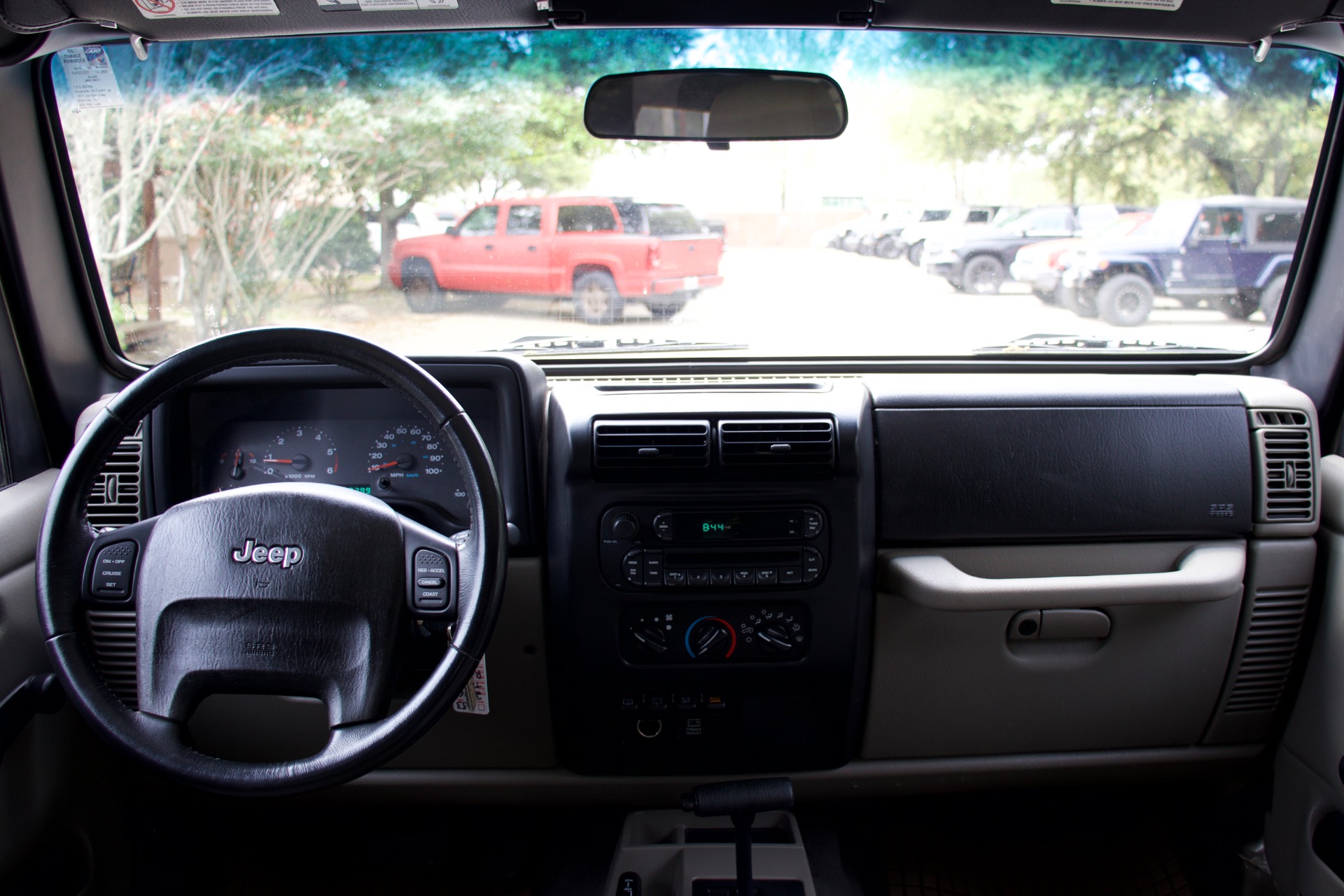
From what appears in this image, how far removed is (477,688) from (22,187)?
187cm

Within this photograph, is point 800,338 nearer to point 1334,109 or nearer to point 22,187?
point 1334,109

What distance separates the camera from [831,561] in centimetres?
198

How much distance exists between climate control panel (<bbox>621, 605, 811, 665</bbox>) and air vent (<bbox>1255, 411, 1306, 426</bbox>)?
50.5 inches

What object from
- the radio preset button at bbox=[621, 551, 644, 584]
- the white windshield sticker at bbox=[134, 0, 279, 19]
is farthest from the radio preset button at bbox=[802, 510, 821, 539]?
→ the white windshield sticker at bbox=[134, 0, 279, 19]

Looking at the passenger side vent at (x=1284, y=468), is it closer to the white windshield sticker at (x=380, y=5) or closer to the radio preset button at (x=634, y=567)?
the radio preset button at (x=634, y=567)

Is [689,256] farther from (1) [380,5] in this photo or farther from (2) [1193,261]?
(2) [1193,261]

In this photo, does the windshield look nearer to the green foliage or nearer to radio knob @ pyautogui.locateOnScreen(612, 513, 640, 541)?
the green foliage

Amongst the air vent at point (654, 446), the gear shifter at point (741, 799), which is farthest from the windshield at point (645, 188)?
the gear shifter at point (741, 799)

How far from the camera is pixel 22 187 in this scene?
2.31 m

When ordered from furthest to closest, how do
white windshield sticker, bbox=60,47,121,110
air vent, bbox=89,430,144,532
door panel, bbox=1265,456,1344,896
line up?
white windshield sticker, bbox=60,47,121,110 < door panel, bbox=1265,456,1344,896 < air vent, bbox=89,430,144,532

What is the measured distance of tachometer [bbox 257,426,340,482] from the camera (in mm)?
1986

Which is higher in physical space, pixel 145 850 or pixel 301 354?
pixel 301 354

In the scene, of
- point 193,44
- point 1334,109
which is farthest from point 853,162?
point 193,44

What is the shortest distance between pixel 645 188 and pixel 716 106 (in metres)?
0.30
